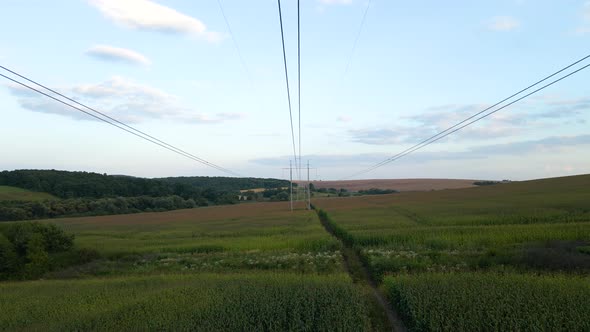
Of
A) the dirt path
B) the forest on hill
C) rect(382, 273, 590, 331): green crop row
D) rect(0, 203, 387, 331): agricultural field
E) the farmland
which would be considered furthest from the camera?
the forest on hill

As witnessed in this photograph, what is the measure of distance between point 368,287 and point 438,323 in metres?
7.56

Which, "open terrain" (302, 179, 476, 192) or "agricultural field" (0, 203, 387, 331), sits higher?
"open terrain" (302, 179, 476, 192)

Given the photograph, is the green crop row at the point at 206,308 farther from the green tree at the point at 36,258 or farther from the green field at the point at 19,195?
the green field at the point at 19,195

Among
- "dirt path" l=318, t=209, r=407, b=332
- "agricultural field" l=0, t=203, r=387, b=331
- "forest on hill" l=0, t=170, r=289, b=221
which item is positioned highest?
"forest on hill" l=0, t=170, r=289, b=221

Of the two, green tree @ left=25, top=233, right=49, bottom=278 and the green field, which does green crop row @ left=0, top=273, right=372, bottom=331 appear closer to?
green tree @ left=25, top=233, right=49, bottom=278

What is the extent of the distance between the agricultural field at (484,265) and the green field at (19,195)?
6368 cm

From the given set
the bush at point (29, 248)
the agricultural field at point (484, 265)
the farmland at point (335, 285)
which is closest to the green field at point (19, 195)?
the bush at point (29, 248)

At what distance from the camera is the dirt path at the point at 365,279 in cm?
1347

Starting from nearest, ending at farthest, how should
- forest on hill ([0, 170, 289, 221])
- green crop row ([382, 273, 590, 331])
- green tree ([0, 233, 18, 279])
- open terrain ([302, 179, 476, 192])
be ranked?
green crop row ([382, 273, 590, 331]) → green tree ([0, 233, 18, 279]) → forest on hill ([0, 170, 289, 221]) → open terrain ([302, 179, 476, 192])

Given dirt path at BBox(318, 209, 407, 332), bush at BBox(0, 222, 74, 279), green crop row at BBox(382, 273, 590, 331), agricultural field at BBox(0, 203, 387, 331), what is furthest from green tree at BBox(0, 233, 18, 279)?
green crop row at BBox(382, 273, 590, 331)

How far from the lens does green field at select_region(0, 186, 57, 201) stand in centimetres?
7724

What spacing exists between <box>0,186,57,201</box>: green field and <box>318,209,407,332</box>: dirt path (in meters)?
68.0

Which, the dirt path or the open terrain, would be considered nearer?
the dirt path

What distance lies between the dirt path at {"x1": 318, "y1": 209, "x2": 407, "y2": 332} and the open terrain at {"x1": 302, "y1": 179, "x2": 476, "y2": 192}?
7959 cm
